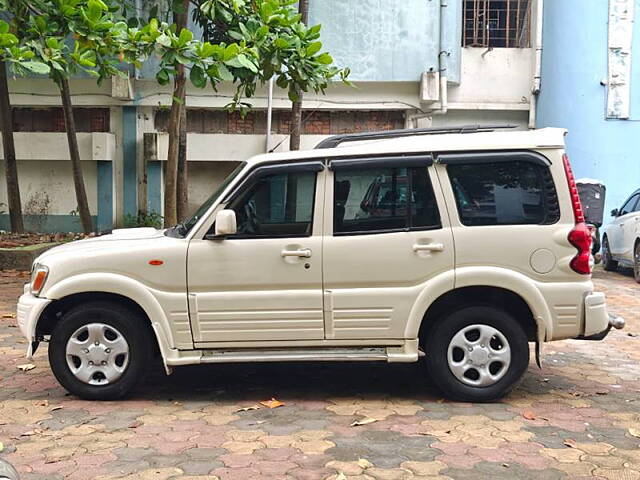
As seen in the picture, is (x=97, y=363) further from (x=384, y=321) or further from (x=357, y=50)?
(x=357, y=50)

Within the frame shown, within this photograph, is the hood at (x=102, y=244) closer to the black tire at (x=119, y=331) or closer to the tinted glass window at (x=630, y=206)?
the black tire at (x=119, y=331)

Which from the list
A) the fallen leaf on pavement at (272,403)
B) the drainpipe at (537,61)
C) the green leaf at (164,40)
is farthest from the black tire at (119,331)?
the drainpipe at (537,61)

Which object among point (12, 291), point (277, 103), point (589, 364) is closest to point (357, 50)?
point (277, 103)

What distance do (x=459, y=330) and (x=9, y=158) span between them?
37.0 ft

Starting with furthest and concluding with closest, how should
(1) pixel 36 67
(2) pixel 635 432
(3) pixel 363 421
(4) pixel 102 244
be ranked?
(1) pixel 36 67
(4) pixel 102 244
(3) pixel 363 421
(2) pixel 635 432

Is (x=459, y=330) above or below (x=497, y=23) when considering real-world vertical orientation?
below

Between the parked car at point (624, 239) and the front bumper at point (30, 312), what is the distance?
9977 mm

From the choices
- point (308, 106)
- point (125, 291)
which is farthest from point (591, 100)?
point (125, 291)

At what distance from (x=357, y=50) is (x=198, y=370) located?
10.4 meters

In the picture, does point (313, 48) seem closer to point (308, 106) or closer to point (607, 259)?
point (308, 106)

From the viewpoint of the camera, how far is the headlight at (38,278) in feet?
17.4

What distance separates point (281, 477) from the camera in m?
3.96

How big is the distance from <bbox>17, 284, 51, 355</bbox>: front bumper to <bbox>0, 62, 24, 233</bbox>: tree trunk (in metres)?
9.43

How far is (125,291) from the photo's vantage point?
17.2 feet
